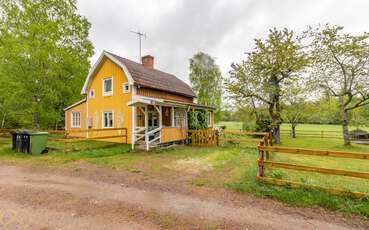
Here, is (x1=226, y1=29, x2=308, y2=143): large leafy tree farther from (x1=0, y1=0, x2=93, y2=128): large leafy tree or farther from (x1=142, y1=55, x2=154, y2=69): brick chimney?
(x1=0, y1=0, x2=93, y2=128): large leafy tree

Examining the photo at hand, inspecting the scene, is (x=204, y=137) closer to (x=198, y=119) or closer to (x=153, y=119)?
(x=198, y=119)

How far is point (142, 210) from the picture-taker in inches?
150

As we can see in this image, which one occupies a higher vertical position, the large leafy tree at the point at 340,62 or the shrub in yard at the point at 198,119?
the large leafy tree at the point at 340,62

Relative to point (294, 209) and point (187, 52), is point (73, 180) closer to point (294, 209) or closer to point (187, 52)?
point (294, 209)

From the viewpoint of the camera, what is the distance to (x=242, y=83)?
16766 millimetres

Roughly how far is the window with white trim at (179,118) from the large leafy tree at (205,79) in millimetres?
15933

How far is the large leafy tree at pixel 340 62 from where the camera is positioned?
623 inches

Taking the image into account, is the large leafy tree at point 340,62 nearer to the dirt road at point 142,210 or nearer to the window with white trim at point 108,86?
the window with white trim at point 108,86

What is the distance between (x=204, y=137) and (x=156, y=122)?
12.6 ft

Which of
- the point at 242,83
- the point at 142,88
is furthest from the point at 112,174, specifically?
the point at 242,83

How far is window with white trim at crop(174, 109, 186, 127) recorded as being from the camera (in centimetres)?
1490

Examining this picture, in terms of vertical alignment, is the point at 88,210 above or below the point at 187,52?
below

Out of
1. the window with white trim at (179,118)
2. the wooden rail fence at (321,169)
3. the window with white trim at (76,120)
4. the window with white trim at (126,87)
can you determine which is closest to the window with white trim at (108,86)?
the window with white trim at (126,87)

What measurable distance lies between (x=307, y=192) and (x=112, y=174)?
5780mm
